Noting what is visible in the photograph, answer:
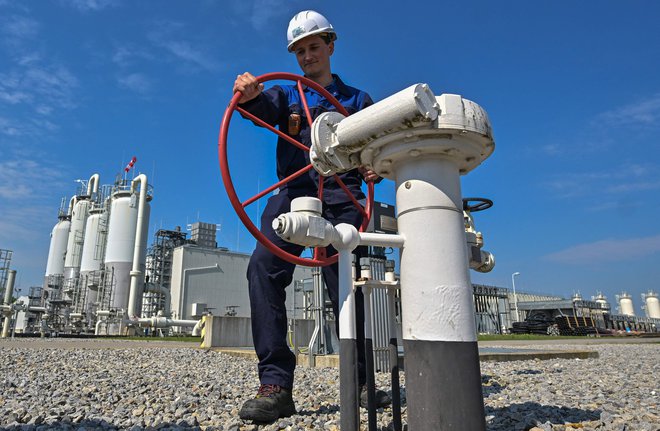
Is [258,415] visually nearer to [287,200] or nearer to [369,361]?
[369,361]

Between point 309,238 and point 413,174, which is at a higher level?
point 413,174

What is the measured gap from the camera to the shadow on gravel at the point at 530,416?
1.66 meters

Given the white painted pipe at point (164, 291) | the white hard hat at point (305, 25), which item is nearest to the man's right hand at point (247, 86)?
the white hard hat at point (305, 25)

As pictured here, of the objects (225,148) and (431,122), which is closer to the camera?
(431,122)

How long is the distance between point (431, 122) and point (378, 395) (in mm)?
1388

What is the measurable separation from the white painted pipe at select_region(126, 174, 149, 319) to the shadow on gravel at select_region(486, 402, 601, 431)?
2087cm

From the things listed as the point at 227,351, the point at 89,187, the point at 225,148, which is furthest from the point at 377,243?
the point at 89,187

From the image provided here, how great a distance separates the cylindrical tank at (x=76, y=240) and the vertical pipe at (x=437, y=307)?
28.4 m

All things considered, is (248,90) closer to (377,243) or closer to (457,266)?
(377,243)

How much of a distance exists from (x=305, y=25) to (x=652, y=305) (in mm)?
52379

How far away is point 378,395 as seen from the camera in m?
1.95

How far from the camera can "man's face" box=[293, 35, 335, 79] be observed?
2119 mm

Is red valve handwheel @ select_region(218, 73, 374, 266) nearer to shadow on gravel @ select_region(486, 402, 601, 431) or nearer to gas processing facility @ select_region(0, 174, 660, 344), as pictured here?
shadow on gravel @ select_region(486, 402, 601, 431)

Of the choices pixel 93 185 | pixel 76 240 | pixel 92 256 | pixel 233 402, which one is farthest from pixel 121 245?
pixel 233 402
